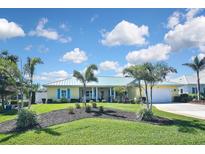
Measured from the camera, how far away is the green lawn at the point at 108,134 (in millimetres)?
12102

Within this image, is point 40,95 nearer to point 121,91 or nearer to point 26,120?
point 121,91

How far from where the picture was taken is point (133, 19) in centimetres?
1872

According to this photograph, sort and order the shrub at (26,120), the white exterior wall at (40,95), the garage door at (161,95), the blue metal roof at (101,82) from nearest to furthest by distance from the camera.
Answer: the shrub at (26,120) < the blue metal roof at (101,82) < the garage door at (161,95) < the white exterior wall at (40,95)

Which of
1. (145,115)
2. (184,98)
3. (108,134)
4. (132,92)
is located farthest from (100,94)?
(108,134)

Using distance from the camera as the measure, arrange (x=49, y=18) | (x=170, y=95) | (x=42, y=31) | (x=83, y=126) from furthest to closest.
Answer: (x=170, y=95) → (x=42, y=31) → (x=49, y=18) → (x=83, y=126)

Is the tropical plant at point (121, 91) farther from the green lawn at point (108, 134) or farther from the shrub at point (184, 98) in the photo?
the green lawn at point (108, 134)

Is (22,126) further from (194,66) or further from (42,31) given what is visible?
(194,66)

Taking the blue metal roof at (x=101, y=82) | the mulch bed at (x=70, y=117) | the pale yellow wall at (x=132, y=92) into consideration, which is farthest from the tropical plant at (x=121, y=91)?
the mulch bed at (x=70, y=117)

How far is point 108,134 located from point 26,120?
4.70 metres

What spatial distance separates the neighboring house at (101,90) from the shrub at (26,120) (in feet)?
65.8

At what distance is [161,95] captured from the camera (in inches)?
1515

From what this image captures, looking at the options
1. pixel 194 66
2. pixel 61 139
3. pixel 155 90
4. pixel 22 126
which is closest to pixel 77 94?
pixel 155 90
